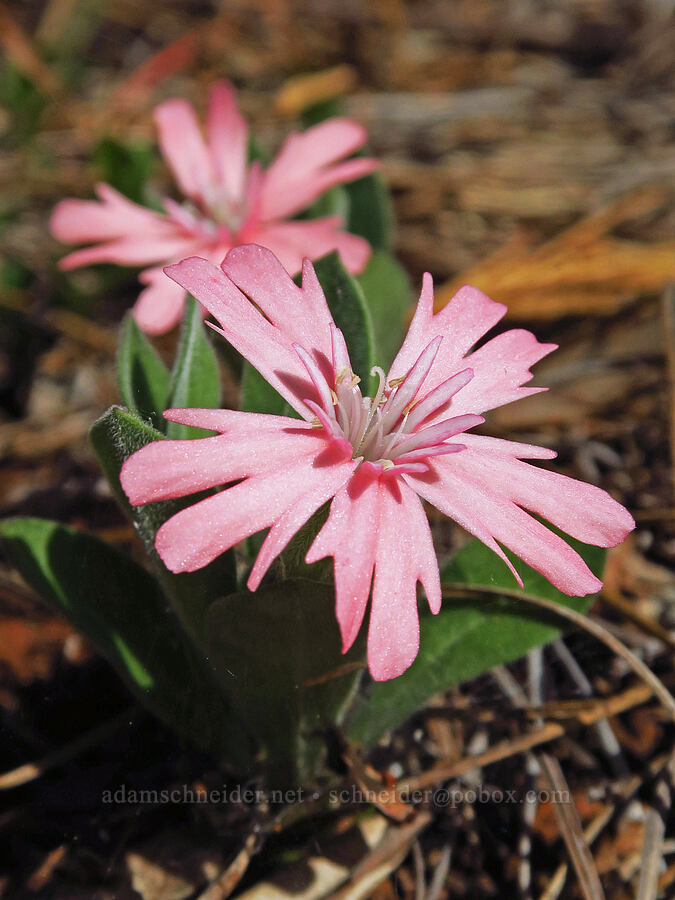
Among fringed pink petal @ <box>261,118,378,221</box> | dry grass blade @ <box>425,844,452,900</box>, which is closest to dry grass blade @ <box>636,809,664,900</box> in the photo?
dry grass blade @ <box>425,844,452,900</box>

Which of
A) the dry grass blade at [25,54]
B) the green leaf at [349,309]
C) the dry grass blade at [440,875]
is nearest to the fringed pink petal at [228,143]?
the green leaf at [349,309]

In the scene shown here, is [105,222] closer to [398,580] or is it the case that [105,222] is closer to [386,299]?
[386,299]

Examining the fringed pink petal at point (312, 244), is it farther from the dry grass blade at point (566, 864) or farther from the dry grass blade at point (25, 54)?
the dry grass blade at point (25, 54)

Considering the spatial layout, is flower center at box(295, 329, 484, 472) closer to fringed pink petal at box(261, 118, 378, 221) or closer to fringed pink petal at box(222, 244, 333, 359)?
fringed pink petal at box(222, 244, 333, 359)

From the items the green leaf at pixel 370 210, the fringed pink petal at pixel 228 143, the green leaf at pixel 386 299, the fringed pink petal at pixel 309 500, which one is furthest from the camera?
the green leaf at pixel 370 210

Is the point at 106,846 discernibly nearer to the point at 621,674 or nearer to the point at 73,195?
the point at 621,674

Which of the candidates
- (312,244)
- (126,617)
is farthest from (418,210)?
(126,617)
